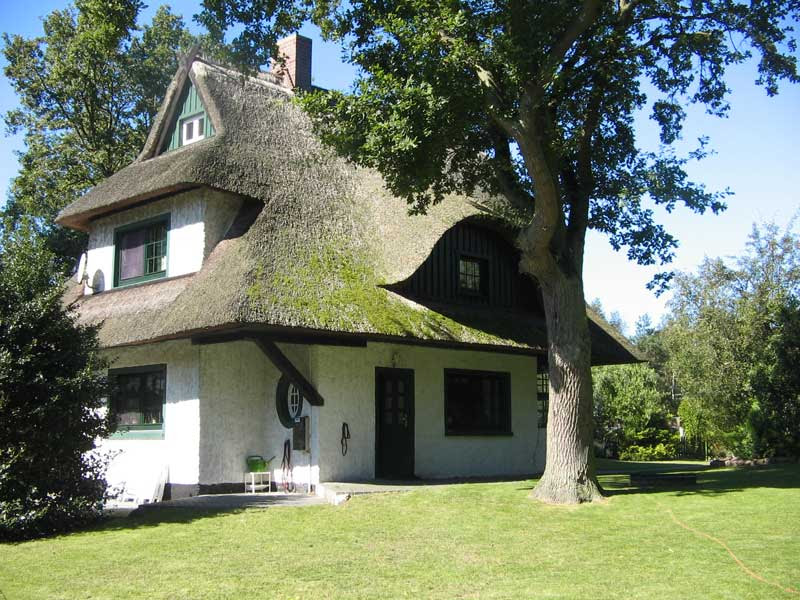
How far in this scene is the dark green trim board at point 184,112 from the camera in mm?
17989

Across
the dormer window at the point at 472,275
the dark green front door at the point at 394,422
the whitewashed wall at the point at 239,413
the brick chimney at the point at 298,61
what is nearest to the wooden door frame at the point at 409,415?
the dark green front door at the point at 394,422

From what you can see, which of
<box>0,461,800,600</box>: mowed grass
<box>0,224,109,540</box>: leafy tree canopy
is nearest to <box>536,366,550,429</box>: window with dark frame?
<box>0,461,800,600</box>: mowed grass

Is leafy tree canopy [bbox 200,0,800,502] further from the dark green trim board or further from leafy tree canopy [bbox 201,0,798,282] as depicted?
the dark green trim board

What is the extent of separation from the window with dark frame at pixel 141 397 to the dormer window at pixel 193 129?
530 cm

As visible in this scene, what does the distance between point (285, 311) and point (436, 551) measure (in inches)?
222

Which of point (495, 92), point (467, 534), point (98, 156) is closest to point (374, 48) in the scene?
point (495, 92)

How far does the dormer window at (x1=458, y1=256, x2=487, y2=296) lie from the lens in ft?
58.6

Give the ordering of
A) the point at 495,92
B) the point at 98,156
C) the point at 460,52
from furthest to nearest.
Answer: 1. the point at 98,156
2. the point at 495,92
3. the point at 460,52

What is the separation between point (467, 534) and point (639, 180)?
Answer: 6.62 meters

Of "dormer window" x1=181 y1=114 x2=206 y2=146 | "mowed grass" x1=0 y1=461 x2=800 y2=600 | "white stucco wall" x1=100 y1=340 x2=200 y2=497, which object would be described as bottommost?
"mowed grass" x1=0 y1=461 x2=800 y2=600

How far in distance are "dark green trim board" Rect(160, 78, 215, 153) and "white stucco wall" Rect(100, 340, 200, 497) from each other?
5117 millimetres

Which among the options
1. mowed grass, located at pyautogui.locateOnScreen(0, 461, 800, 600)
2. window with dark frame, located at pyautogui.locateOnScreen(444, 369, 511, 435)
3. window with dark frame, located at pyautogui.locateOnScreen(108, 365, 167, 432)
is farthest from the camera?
window with dark frame, located at pyautogui.locateOnScreen(444, 369, 511, 435)

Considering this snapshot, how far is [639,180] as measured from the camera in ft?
43.2

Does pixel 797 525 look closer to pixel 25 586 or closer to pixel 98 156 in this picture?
pixel 25 586
